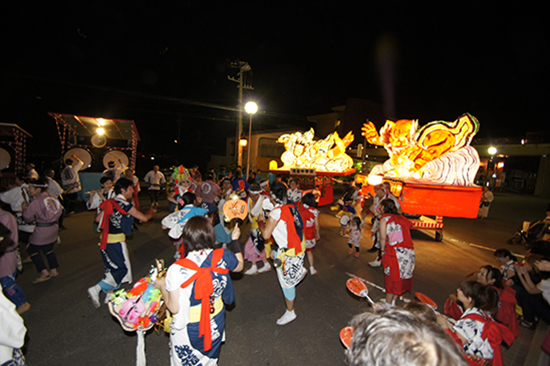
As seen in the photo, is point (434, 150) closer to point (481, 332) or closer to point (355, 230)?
point (355, 230)

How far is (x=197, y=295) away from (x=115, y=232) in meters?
2.57

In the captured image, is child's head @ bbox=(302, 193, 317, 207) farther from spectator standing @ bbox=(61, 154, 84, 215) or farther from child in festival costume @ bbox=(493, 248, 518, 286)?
spectator standing @ bbox=(61, 154, 84, 215)

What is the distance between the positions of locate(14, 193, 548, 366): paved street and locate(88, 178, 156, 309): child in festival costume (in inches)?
17.7

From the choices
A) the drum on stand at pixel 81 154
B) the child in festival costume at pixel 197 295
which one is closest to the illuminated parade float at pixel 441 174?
the child in festival costume at pixel 197 295

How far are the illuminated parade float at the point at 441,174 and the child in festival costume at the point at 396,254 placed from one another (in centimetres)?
530

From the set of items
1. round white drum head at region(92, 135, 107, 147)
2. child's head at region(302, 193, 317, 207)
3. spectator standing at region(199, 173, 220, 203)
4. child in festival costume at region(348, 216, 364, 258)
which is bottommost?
child in festival costume at region(348, 216, 364, 258)

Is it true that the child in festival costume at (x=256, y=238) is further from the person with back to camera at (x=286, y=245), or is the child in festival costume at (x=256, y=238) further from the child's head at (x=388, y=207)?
the child's head at (x=388, y=207)

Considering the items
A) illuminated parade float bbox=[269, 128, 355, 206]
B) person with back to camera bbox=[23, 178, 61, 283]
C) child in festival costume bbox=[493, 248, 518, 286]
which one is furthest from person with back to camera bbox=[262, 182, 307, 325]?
illuminated parade float bbox=[269, 128, 355, 206]

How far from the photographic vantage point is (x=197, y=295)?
6.16ft

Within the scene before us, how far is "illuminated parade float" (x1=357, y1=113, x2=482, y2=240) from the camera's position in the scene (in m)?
8.17

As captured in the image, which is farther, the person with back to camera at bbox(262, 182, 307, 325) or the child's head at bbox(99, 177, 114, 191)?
the child's head at bbox(99, 177, 114, 191)

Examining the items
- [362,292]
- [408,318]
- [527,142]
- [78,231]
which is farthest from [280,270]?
[527,142]

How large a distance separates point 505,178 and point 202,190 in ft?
117

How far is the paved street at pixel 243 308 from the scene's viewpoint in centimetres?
300
